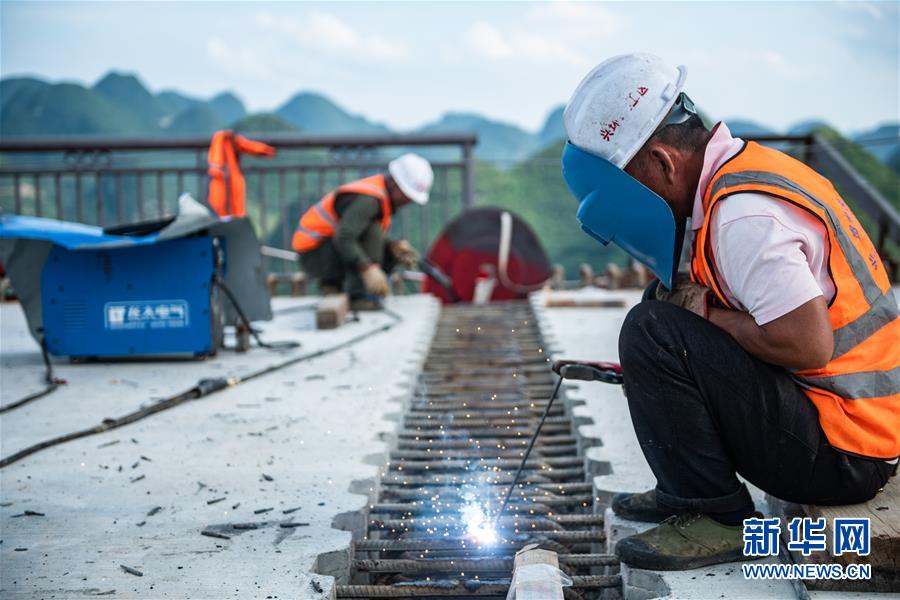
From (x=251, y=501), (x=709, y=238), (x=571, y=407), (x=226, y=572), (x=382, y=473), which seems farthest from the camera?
(x=571, y=407)

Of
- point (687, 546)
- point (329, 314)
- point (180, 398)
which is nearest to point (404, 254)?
point (329, 314)

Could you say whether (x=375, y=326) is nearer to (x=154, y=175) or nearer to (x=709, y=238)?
(x=154, y=175)

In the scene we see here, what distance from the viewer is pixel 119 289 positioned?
4.75 metres

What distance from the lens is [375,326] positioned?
20.1 feet

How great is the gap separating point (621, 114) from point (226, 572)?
4.79 feet

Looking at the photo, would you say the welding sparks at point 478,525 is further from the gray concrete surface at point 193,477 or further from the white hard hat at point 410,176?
the white hard hat at point 410,176

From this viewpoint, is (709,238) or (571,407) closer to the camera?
(709,238)

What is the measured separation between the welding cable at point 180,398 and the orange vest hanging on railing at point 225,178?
1716mm

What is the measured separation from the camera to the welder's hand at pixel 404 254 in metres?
7.11

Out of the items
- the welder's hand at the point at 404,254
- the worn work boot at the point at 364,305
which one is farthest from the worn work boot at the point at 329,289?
the welder's hand at the point at 404,254

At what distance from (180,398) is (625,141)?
2640mm

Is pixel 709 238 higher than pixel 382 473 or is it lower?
higher

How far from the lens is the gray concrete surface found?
2156mm

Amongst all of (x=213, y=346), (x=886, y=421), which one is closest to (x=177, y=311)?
(x=213, y=346)
